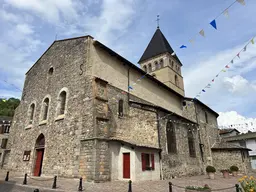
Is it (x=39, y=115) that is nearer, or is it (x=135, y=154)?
(x=135, y=154)

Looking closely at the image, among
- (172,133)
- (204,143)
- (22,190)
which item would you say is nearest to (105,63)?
(172,133)

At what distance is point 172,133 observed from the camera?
49.9 feet

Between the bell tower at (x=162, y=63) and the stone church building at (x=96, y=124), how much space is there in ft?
31.2

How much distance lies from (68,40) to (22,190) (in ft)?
35.6

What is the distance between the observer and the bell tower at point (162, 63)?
28.9 meters

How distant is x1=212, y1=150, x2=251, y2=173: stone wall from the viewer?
767 inches

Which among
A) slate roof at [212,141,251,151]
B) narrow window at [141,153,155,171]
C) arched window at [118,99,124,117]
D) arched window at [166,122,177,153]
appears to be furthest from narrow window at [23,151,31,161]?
slate roof at [212,141,251,151]

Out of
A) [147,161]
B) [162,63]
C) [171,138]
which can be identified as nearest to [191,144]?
[171,138]

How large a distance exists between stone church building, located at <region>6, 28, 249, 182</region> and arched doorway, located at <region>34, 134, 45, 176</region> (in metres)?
0.07

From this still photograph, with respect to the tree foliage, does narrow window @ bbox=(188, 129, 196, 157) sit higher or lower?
lower

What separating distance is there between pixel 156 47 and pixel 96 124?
944 inches

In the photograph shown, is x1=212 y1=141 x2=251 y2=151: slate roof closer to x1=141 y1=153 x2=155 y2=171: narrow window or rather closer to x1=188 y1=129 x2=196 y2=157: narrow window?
x1=188 y1=129 x2=196 y2=157: narrow window

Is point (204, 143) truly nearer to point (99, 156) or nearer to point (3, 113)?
point (99, 156)

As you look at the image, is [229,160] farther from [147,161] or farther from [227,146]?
[147,161]
